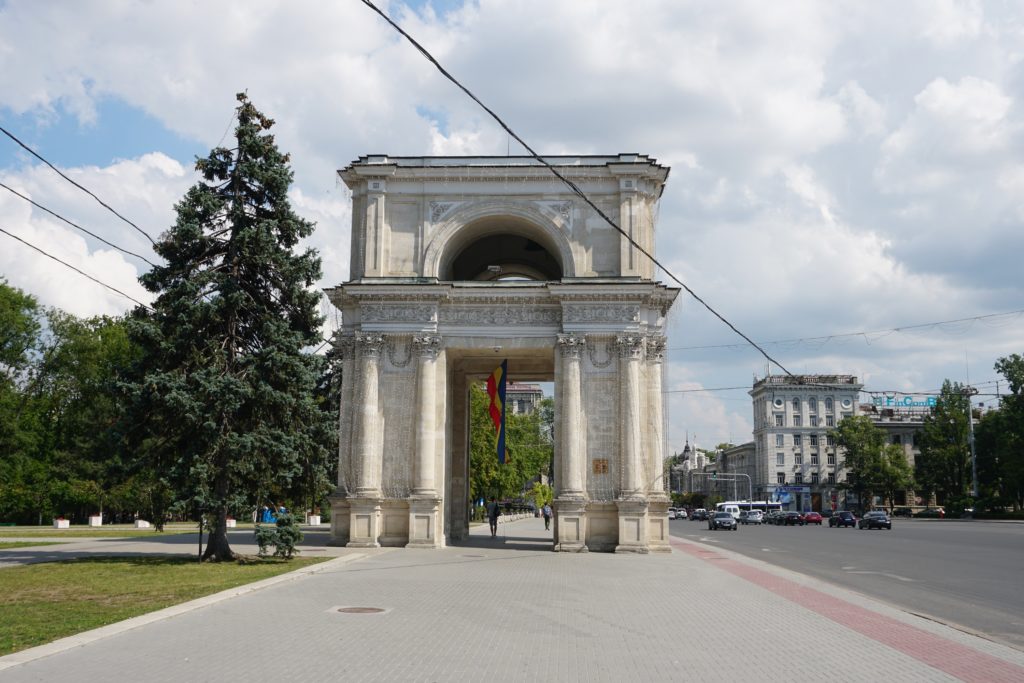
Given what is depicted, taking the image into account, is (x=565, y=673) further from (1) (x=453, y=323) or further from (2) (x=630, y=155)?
(2) (x=630, y=155)

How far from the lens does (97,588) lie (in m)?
16.2

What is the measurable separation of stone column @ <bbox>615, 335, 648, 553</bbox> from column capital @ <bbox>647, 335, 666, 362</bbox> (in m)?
1.10

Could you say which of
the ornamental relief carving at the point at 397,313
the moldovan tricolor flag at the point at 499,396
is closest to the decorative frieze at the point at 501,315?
the ornamental relief carving at the point at 397,313

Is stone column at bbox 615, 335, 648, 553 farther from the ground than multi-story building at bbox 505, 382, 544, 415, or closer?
closer

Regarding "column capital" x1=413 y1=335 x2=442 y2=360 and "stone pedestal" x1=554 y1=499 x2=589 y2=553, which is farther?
"column capital" x1=413 y1=335 x2=442 y2=360

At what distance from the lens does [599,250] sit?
31594 mm

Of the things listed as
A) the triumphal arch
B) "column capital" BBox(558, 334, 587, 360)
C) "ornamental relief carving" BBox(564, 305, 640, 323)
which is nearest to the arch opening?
the triumphal arch

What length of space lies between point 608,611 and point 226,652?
6.46m

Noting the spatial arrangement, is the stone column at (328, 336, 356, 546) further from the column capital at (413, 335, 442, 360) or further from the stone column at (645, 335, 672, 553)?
the stone column at (645, 335, 672, 553)

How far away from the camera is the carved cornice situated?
1219 inches

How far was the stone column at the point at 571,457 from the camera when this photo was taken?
29.3 metres

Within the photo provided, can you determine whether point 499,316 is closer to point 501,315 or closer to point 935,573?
point 501,315

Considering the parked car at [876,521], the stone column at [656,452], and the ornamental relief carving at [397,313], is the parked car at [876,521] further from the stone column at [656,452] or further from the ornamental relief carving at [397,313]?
the ornamental relief carving at [397,313]

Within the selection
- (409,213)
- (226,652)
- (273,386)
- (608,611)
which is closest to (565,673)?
(226,652)
